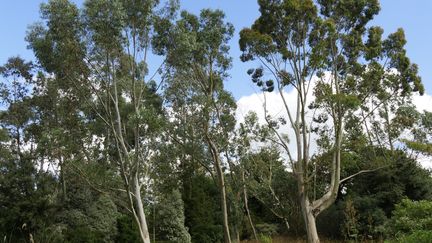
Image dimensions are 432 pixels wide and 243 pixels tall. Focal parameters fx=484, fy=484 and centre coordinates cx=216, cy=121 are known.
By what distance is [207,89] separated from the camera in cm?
1973

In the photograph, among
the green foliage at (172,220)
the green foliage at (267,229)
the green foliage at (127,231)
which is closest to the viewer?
the green foliage at (127,231)

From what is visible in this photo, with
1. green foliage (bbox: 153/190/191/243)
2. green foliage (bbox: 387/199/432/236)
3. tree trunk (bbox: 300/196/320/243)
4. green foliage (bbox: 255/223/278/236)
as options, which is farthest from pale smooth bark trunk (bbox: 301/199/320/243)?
green foliage (bbox: 255/223/278/236)

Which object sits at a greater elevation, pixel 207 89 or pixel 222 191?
pixel 207 89

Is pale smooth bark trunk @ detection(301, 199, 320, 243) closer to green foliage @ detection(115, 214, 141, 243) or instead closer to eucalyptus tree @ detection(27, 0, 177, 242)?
eucalyptus tree @ detection(27, 0, 177, 242)

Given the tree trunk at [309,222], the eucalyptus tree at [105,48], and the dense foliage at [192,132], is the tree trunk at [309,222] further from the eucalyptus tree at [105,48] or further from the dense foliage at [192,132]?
the eucalyptus tree at [105,48]

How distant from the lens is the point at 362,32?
18.1m

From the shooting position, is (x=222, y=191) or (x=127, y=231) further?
(x=127, y=231)

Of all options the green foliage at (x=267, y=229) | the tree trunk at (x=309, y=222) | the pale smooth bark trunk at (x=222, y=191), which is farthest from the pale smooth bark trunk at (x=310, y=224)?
the green foliage at (x=267, y=229)

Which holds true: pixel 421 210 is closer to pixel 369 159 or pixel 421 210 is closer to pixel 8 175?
pixel 369 159

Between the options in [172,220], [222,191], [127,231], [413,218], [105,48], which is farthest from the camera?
[172,220]

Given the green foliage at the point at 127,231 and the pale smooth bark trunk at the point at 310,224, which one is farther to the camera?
the green foliage at the point at 127,231

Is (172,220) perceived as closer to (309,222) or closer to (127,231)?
(127,231)

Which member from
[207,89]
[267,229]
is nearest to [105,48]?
[207,89]

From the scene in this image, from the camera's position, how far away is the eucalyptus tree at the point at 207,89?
1845 cm
